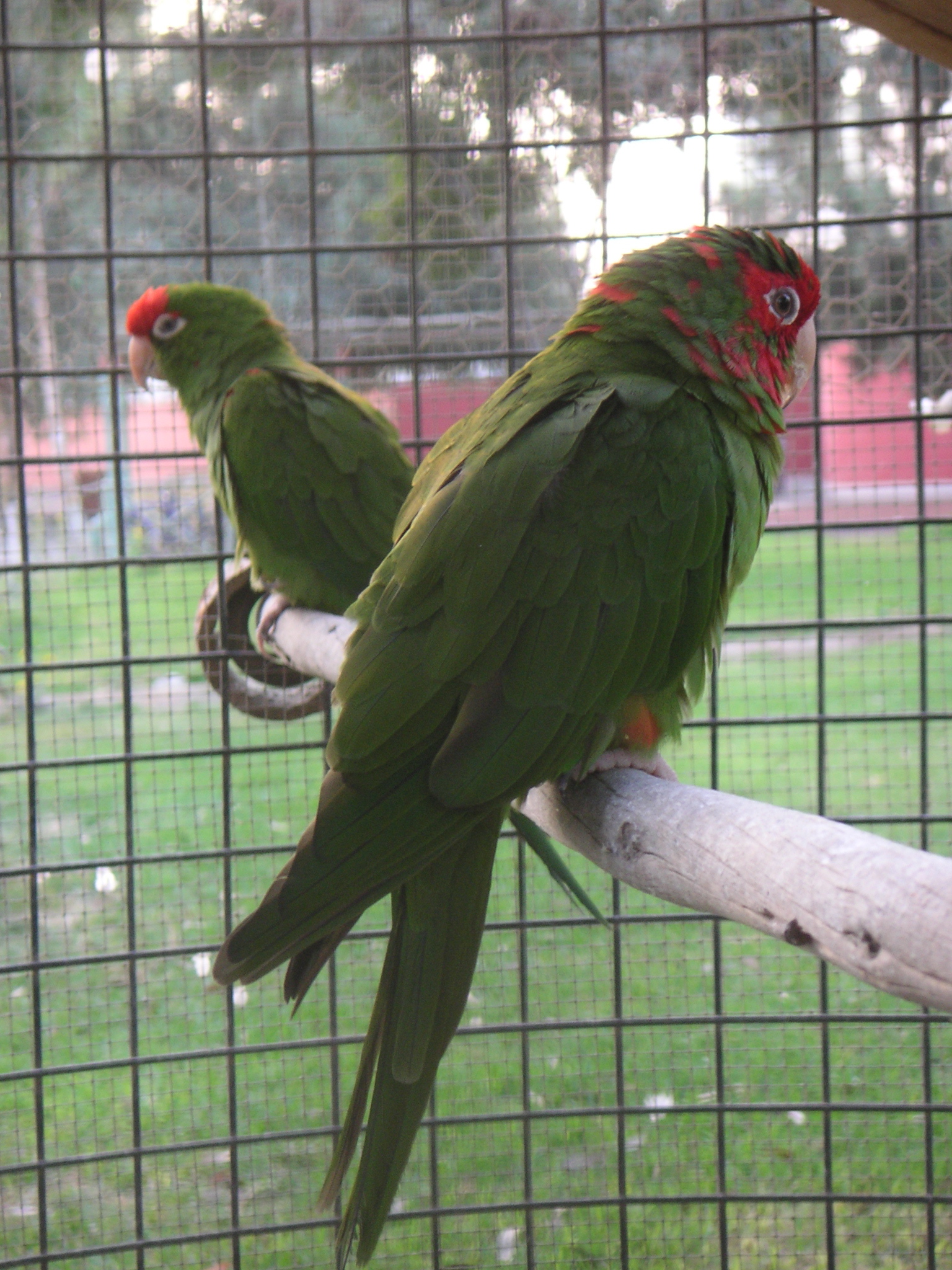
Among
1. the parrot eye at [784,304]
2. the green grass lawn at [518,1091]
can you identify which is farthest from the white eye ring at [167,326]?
the parrot eye at [784,304]

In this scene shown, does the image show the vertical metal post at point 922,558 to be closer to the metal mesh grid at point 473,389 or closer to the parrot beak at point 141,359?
the metal mesh grid at point 473,389

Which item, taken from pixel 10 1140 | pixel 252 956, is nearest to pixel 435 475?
pixel 252 956

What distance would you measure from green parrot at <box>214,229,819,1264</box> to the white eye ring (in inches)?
43.6

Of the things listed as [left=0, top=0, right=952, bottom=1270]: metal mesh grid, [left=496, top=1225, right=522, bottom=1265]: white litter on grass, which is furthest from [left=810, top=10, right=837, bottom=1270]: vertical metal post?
[left=496, top=1225, right=522, bottom=1265]: white litter on grass

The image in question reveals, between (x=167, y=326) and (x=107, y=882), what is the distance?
1273 mm

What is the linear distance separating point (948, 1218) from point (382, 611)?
1.59 meters

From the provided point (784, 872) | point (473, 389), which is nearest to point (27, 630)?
point (473, 389)

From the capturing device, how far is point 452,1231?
1.90m

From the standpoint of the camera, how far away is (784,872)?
72 centimetres

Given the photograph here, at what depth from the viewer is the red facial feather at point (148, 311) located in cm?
209

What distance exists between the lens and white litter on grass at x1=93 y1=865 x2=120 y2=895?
247 centimetres

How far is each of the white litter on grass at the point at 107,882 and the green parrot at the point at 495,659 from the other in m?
1.51

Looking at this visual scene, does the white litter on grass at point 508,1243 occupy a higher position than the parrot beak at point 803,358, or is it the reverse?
the parrot beak at point 803,358

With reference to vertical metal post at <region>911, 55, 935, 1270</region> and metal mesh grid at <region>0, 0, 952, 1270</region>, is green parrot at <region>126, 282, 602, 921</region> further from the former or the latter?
vertical metal post at <region>911, 55, 935, 1270</region>
